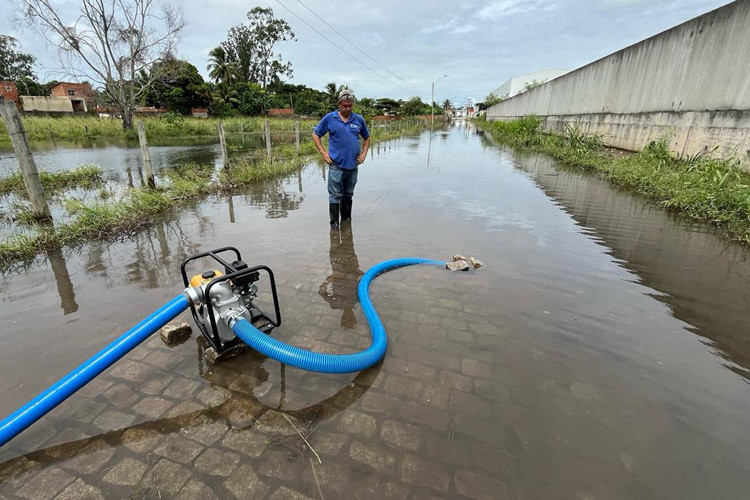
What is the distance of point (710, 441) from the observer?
202cm

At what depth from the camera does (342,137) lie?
5.11 meters

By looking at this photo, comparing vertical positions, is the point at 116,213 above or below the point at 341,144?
below

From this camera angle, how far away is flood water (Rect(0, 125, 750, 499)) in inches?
71.8

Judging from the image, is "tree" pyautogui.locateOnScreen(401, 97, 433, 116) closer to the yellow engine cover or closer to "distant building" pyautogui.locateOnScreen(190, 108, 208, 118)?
"distant building" pyautogui.locateOnScreen(190, 108, 208, 118)

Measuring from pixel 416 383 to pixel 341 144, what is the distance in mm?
3767

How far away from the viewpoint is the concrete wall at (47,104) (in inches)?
1513

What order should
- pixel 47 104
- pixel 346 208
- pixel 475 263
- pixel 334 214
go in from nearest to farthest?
1. pixel 475 263
2. pixel 334 214
3. pixel 346 208
4. pixel 47 104

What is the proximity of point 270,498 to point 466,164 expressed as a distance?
13.1m

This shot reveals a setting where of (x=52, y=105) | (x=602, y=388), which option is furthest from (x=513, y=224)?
(x=52, y=105)

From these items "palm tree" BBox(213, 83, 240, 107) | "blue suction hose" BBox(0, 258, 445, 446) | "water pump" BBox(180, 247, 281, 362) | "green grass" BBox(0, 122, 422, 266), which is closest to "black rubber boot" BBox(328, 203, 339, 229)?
"water pump" BBox(180, 247, 281, 362)

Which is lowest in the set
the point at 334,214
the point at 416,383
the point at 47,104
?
the point at 416,383

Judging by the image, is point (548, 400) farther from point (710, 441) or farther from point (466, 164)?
point (466, 164)

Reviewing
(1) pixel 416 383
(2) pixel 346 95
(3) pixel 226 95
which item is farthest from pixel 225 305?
(3) pixel 226 95

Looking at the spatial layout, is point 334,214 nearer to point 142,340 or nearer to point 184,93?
point 142,340
